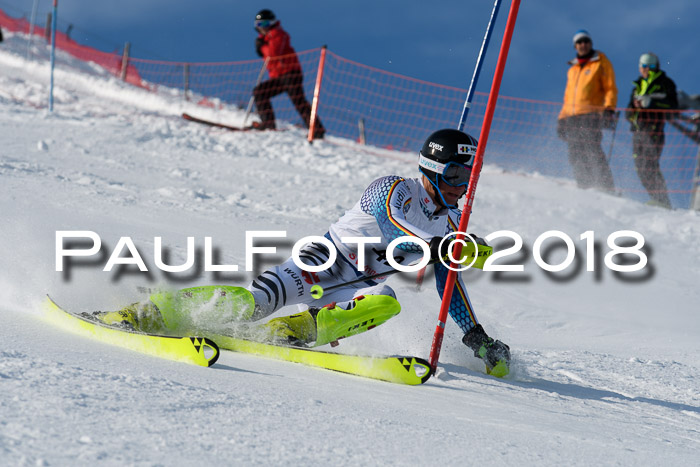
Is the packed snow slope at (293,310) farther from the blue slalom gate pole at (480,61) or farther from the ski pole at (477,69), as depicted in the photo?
the blue slalom gate pole at (480,61)

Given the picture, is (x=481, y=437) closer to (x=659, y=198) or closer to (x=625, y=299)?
(x=625, y=299)

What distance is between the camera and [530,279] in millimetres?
7016

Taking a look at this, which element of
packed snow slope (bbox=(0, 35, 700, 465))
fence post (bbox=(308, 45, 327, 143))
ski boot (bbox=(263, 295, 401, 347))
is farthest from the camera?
fence post (bbox=(308, 45, 327, 143))

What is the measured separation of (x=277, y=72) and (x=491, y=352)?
28.1ft

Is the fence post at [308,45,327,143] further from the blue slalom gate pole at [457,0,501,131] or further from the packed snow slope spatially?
the blue slalom gate pole at [457,0,501,131]

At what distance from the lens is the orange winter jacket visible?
32.5 feet

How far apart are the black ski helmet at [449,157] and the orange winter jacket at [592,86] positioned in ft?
21.6

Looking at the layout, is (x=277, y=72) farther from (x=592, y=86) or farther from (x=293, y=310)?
(x=293, y=310)

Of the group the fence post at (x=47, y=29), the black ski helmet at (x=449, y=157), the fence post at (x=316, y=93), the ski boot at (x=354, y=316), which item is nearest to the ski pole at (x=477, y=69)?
the black ski helmet at (x=449, y=157)

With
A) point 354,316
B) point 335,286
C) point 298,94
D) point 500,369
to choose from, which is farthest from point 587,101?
point 354,316

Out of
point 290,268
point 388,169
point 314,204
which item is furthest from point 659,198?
point 290,268

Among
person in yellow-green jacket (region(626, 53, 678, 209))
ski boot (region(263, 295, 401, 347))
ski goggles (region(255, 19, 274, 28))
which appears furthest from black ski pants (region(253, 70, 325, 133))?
ski boot (region(263, 295, 401, 347))

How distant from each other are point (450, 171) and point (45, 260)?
2.41 meters

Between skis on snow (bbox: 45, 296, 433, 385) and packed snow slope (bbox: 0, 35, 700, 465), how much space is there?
0.43ft
